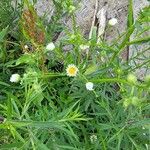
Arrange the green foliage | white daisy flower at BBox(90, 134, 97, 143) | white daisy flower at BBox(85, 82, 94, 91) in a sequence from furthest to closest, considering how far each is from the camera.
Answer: white daisy flower at BBox(90, 134, 97, 143) < white daisy flower at BBox(85, 82, 94, 91) < the green foliage

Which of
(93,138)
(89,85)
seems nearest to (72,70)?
(89,85)

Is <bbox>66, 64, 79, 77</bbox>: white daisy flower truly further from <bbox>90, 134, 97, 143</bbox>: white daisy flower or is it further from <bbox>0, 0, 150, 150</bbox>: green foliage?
<bbox>90, 134, 97, 143</bbox>: white daisy flower

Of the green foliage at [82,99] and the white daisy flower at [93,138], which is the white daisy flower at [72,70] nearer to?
the green foliage at [82,99]

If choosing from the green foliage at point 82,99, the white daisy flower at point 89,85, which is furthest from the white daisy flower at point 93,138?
the white daisy flower at point 89,85

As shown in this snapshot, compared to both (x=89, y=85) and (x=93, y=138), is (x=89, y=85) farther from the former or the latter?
(x=93, y=138)

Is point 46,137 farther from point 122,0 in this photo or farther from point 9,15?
point 122,0

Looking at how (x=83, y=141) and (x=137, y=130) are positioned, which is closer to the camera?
(x=137, y=130)

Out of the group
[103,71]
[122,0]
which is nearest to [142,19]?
[103,71]

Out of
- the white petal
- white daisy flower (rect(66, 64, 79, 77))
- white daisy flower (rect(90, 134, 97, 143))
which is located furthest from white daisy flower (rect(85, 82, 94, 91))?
white daisy flower (rect(90, 134, 97, 143))

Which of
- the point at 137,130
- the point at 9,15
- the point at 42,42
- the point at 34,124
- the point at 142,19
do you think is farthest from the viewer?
the point at 9,15
